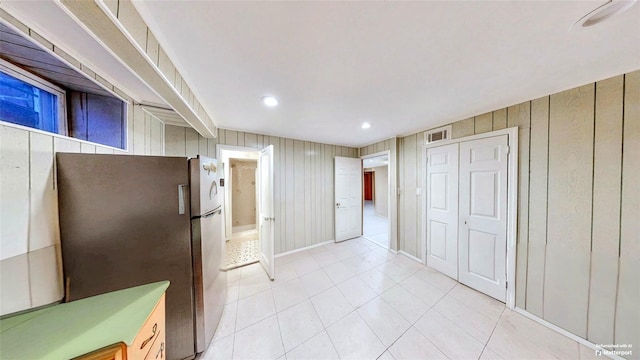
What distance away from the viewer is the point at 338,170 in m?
3.79

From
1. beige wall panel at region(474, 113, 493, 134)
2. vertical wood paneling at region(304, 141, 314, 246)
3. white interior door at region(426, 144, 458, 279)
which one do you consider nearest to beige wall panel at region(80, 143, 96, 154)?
vertical wood paneling at region(304, 141, 314, 246)

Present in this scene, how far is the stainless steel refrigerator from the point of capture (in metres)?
1.03

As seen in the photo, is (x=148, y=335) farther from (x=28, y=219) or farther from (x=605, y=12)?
(x=605, y=12)

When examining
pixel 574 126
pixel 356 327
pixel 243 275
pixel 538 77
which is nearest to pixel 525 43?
pixel 538 77

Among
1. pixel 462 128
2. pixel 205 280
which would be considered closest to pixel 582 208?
pixel 462 128

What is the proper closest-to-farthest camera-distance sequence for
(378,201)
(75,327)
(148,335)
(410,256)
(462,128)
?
(75,327), (148,335), (462,128), (410,256), (378,201)

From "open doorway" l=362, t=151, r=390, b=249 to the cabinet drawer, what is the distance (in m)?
3.28

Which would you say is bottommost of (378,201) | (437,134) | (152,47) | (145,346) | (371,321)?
(371,321)

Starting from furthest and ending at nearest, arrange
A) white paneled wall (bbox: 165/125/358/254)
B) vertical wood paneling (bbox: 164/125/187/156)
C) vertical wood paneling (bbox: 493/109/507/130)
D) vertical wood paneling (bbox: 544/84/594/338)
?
white paneled wall (bbox: 165/125/358/254), vertical wood paneling (bbox: 164/125/187/156), vertical wood paneling (bbox: 493/109/507/130), vertical wood paneling (bbox: 544/84/594/338)

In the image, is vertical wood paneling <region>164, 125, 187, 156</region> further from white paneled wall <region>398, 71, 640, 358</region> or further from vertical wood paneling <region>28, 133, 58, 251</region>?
white paneled wall <region>398, 71, 640, 358</region>

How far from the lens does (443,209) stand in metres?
2.57

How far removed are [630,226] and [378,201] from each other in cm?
580

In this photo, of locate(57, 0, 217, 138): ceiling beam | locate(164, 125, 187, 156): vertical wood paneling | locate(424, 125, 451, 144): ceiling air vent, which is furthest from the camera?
locate(424, 125, 451, 144): ceiling air vent

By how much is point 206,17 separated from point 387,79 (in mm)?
1275
